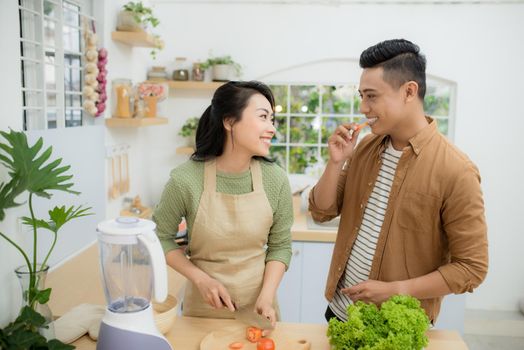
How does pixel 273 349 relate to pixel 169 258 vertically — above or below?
below

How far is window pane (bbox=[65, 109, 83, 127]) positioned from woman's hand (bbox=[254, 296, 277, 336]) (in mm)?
1552

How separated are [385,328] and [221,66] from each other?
108 inches

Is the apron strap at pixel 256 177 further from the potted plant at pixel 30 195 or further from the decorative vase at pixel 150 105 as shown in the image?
the decorative vase at pixel 150 105

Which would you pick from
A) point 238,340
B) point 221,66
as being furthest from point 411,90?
point 221,66

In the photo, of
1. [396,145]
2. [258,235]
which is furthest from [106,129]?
[396,145]

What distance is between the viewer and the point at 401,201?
5.05 ft

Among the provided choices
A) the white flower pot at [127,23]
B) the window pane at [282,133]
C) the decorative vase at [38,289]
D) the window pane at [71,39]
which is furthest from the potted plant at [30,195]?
the window pane at [282,133]

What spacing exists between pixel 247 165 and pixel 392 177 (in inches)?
18.0

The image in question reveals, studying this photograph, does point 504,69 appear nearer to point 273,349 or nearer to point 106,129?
point 106,129

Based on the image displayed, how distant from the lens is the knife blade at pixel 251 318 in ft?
4.73

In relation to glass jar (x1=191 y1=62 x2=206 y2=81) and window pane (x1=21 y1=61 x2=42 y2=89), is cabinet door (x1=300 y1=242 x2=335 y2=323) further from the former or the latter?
window pane (x1=21 y1=61 x2=42 y2=89)

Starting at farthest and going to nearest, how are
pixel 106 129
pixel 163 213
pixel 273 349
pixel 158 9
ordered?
pixel 158 9 < pixel 106 129 < pixel 163 213 < pixel 273 349

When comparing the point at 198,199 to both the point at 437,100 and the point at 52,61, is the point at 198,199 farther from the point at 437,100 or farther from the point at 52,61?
the point at 437,100

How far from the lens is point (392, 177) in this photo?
5.29 feet
